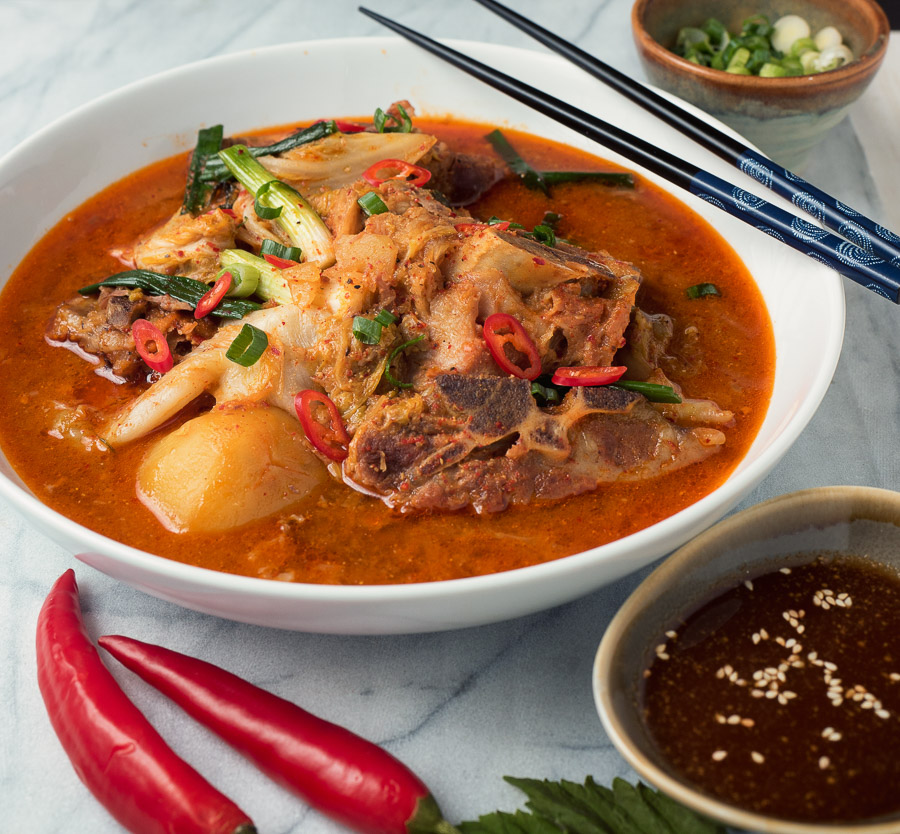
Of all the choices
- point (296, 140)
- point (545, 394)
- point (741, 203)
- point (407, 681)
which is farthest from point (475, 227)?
point (407, 681)

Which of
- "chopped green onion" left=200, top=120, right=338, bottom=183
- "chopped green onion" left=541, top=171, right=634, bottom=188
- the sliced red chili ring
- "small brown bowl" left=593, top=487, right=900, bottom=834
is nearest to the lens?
"small brown bowl" left=593, top=487, right=900, bottom=834

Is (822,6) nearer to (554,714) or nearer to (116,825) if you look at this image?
(554,714)

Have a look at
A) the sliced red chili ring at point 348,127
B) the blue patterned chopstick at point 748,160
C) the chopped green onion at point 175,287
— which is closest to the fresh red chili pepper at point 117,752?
the chopped green onion at point 175,287

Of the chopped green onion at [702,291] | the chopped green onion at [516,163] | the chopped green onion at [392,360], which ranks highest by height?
the chopped green onion at [392,360]

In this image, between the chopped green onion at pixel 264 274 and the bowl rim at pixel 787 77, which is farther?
the bowl rim at pixel 787 77

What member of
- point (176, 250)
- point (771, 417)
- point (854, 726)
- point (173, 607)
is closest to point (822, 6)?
point (771, 417)

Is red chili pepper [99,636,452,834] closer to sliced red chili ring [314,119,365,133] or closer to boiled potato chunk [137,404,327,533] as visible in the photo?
boiled potato chunk [137,404,327,533]

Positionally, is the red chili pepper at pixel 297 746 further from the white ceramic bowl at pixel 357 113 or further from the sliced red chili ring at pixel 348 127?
the sliced red chili ring at pixel 348 127

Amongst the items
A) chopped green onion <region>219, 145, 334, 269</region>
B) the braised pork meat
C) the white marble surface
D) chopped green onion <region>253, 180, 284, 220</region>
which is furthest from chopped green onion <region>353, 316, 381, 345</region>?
the white marble surface
